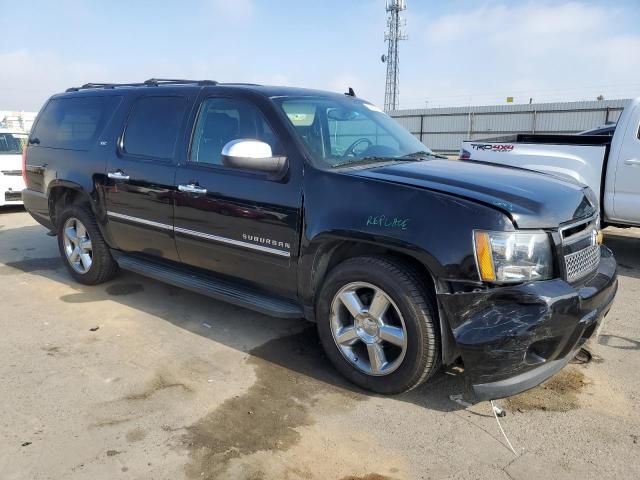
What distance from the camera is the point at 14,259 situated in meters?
6.46

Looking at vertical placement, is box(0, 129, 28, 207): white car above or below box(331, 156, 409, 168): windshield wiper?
below

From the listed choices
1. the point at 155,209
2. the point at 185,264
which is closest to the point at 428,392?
the point at 185,264

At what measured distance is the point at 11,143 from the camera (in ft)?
34.0

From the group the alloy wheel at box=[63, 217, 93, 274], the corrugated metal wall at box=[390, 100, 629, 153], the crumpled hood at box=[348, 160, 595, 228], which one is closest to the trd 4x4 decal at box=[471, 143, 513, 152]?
the crumpled hood at box=[348, 160, 595, 228]

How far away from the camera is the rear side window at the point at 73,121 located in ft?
16.0

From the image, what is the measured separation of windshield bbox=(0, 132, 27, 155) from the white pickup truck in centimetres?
927

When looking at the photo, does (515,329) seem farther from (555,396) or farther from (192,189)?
(192,189)

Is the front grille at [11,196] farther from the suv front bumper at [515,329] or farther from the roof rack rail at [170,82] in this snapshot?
the suv front bumper at [515,329]

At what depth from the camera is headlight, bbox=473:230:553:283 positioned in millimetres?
2617

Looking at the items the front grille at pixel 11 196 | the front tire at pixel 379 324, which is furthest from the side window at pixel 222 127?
the front grille at pixel 11 196

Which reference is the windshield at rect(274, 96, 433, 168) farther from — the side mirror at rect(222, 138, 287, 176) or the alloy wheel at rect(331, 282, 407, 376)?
the alloy wheel at rect(331, 282, 407, 376)

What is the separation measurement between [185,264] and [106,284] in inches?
62.4

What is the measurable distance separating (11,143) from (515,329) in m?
10.9

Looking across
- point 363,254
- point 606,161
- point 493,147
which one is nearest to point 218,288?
point 363,254
